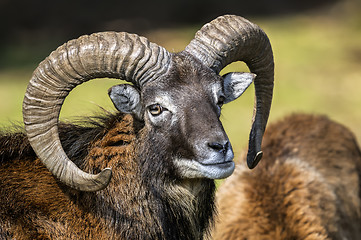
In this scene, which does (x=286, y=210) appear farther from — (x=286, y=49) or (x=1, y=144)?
(x=286, y=49)

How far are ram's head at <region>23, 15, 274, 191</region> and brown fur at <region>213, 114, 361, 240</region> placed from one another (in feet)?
5.59

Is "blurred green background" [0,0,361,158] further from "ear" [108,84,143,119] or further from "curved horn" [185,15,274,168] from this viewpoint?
"ear" [108,84,143,119]

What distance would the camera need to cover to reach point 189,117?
554 centimetres

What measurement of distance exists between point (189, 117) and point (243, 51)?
134 cm

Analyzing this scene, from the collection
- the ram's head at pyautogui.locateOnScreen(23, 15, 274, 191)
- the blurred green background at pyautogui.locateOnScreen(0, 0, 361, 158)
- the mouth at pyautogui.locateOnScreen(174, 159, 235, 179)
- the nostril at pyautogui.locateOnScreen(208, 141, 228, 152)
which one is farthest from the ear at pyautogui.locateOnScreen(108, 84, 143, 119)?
the blurred green background at pyautogui.locateOnScreen(0, 0, 361, 158)

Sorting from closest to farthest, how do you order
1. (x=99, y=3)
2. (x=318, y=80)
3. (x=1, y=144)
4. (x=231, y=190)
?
(x=1, y=144) → (x=231, y=190) → (x=318, y=80) → (x=99, y=3)

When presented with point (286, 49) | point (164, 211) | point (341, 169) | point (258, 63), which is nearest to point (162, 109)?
point (164, 211)

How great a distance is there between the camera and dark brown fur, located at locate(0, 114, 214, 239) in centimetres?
569

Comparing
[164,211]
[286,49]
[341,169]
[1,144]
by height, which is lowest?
[286,49]

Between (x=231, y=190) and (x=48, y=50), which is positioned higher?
(x=231, y=190)

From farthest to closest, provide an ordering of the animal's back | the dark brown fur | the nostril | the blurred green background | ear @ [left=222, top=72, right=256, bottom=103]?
the blurred green background → ear @ [left=222, top=72, right=256, bottom=103] → the dark brown fur → the animal's back → the nostril

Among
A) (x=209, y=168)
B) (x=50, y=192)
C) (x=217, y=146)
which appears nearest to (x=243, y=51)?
(x=217, y=146)

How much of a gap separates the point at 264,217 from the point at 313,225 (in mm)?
663

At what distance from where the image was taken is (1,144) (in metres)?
6.02
